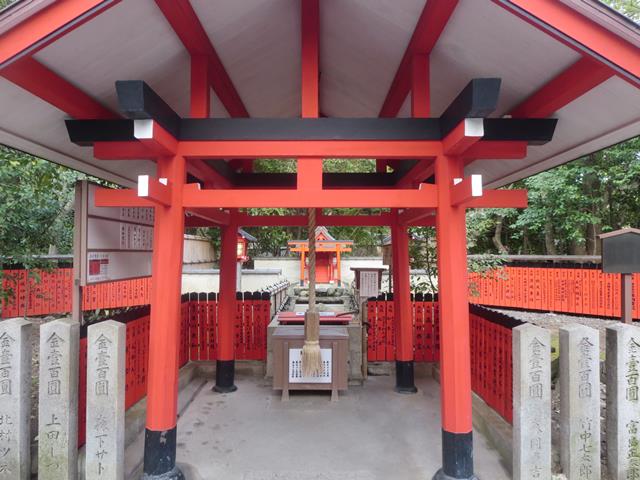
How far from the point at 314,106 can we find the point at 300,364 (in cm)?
370

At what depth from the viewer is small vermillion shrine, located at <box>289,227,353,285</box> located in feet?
56.9

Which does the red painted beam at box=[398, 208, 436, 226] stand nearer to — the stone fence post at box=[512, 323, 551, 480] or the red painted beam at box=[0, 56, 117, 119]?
the stone fence post at box=[512, 323, 551, 480]

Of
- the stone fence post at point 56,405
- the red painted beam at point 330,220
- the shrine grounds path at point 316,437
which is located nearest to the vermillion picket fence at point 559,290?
the red painted beam at point 330,220

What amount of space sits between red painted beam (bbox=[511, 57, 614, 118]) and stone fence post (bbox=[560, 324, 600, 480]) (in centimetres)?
194

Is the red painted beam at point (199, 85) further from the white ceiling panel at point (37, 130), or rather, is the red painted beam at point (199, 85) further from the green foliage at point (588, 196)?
the green foliage at point (588, 196)

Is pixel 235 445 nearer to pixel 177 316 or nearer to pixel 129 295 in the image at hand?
pixel 177 316

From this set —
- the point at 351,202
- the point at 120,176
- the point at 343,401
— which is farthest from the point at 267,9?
the point at 343,401

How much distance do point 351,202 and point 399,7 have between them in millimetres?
1741

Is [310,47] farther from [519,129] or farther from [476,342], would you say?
[476,342]

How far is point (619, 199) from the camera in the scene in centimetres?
1495

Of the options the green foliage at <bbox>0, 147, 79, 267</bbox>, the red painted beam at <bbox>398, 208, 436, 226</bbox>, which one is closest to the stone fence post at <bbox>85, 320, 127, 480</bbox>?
the red painted beam at <bbox>398, 208, 436, 226</bbox>

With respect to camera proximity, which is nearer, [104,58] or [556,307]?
[104,58]

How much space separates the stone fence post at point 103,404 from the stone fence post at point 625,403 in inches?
172

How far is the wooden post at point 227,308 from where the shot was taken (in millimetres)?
5910
